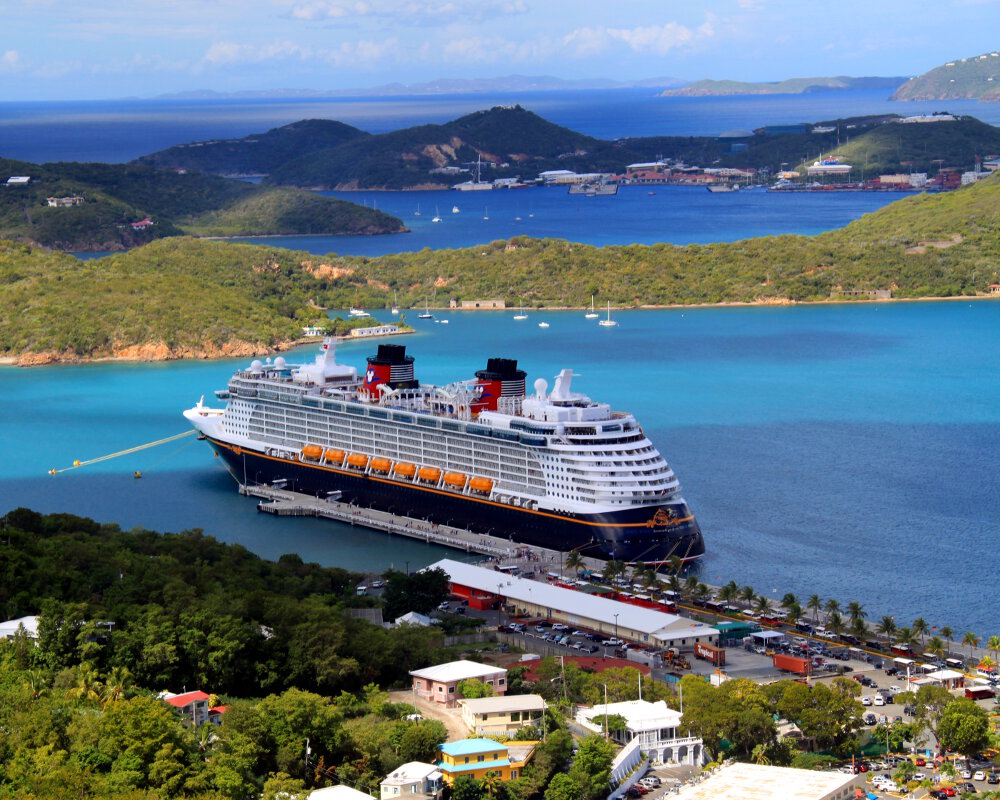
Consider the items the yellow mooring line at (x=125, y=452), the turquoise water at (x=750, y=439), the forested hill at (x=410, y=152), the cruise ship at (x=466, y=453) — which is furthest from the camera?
the forested hill at (x=410, y=152)

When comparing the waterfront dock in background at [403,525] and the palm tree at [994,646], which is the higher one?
the palm tree at [994,646]

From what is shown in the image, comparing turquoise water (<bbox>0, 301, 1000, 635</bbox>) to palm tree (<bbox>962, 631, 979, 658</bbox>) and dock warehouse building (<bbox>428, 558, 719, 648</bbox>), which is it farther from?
dock warehouse building (<bbox>428, 558, 719, 648</bbox>)

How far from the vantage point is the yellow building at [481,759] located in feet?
73.2

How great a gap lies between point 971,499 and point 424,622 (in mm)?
14229

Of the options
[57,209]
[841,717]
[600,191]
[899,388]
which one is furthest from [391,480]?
[600,191]

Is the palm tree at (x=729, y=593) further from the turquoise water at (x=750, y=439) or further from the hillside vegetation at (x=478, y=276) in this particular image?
the hillside vegetation at (x=478, y=276)

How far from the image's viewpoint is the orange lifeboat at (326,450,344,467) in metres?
40.5

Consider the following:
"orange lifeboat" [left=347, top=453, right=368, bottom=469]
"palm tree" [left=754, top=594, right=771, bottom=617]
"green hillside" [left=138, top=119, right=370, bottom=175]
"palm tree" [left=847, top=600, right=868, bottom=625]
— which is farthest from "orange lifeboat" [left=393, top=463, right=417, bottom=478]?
"green hillside" [left=138, top=119, right=370, bottom=175]

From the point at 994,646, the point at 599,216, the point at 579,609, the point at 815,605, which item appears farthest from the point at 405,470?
the point at 599,216

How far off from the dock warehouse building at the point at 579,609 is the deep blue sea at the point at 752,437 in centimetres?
329

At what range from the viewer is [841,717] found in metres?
23.9

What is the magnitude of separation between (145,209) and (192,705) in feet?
287

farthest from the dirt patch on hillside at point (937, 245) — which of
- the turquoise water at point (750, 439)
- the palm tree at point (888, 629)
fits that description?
the palm tree at point (888, 629)

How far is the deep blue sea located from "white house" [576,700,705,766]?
24.8 ft
